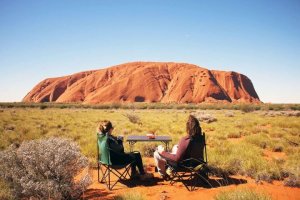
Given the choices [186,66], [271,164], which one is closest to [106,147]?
[271,164]

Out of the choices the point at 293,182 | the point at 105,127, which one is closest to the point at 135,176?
the point at 105,127

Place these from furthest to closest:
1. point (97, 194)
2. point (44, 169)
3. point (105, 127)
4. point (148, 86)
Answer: point (148, 86) < point (105, 127) < point (97, 194) < point (44, 169)

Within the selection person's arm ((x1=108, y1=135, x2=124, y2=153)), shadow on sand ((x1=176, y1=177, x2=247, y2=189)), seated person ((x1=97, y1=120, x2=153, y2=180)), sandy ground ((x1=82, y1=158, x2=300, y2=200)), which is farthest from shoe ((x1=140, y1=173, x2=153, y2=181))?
person's arm ((x1=108, y1=135, x2=124, y2=153))

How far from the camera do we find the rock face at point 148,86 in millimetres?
93062

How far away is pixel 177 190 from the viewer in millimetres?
5609

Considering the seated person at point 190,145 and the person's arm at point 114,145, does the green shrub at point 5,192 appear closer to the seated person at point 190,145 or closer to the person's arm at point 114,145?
the person's arm at point 114,145

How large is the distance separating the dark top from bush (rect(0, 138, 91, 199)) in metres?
1.83

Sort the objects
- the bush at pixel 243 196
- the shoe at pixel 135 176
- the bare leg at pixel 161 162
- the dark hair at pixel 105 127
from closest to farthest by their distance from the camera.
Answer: the bush at pixel 243 196 < the dark hair at pixel 105 127 < the bare leg at pixel 161 162 < the shoe at pixel 135 176

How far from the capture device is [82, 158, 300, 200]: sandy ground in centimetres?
524

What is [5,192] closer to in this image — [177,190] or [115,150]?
[115,150]

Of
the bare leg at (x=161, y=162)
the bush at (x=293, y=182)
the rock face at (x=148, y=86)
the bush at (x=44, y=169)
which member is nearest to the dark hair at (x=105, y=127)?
the bush at (x=44, y=169)

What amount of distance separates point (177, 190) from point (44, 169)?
2.65 metres

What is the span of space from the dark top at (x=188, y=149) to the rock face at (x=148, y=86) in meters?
84.8

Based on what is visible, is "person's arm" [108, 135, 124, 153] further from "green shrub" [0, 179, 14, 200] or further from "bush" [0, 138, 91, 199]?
"green shrub" [0, 179, 14, 200]
